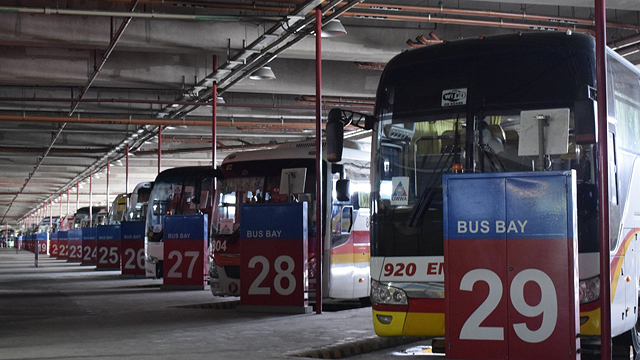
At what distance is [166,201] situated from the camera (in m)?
22.6

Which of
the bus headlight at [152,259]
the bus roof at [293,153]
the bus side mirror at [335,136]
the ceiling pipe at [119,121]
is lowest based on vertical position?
the bus headlight at [152,259]

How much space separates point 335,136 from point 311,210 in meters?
5.25

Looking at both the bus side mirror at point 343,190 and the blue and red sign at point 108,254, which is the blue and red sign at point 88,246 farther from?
the bus side mirror at point 343,190

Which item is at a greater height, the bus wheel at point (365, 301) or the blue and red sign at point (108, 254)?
the blue and red sign at point (108, 254)

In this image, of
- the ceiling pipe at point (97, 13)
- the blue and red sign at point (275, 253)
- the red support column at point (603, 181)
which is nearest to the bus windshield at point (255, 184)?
the blue and red sign at point (275, 253)

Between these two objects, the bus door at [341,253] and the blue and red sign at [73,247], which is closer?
the bus door at [341,253]

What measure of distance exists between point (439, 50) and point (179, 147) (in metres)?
29.4

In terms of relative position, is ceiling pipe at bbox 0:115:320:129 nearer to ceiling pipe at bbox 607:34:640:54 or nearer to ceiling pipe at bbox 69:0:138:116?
ceiling pipe at bbox 69:0:138:116

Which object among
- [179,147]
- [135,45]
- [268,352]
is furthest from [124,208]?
[268,352]

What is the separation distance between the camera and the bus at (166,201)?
22234mm

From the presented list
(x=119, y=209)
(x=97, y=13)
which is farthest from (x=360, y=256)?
(x=119, y=209)

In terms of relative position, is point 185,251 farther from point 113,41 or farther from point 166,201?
point 166,201

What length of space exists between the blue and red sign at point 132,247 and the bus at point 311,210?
9550 millimetres

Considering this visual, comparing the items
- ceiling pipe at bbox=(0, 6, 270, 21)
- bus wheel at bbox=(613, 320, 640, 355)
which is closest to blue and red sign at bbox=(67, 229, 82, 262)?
ceiling pipe at bbox=(0, 6, 270, 21)
